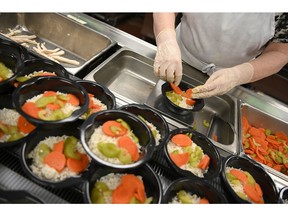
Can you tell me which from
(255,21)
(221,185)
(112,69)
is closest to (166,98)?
(112,69)

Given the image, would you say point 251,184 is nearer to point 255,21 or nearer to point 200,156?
point 200,156

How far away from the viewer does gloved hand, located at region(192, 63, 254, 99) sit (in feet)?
6.34

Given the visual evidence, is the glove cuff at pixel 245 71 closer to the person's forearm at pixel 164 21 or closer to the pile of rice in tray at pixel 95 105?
the person's forearm at pixel 164 21

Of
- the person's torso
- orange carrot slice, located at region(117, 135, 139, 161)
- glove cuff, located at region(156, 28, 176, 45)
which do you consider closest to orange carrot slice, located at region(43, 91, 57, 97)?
orange carrot slice, located at region(117, 135, 139, 161)

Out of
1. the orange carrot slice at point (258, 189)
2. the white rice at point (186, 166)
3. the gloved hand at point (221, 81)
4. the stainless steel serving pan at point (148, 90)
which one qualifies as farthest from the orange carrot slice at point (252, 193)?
the gloved hand at point (221, 81)

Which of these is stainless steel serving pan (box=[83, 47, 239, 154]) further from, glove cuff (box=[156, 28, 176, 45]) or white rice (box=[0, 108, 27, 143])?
white rice (box=[0, 108, 27, 143])

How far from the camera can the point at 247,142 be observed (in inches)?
84.3

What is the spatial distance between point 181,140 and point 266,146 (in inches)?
40.7

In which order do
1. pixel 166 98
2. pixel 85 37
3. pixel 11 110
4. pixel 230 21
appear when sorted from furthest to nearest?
pixel 85 37, pixel 230 21, pixel 166 98, pixel 11 110

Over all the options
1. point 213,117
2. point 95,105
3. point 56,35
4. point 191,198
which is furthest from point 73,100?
point 56,35

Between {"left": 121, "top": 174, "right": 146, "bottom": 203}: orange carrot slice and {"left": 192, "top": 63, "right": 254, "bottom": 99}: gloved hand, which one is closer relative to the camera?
{"left": 121, "top": 174, "right": 146, "bottom": 203}: orange carrot slice

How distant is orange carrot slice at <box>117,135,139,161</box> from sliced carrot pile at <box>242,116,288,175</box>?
1.18 meters

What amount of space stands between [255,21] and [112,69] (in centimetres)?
116

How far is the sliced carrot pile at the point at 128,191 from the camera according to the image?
1.17m
